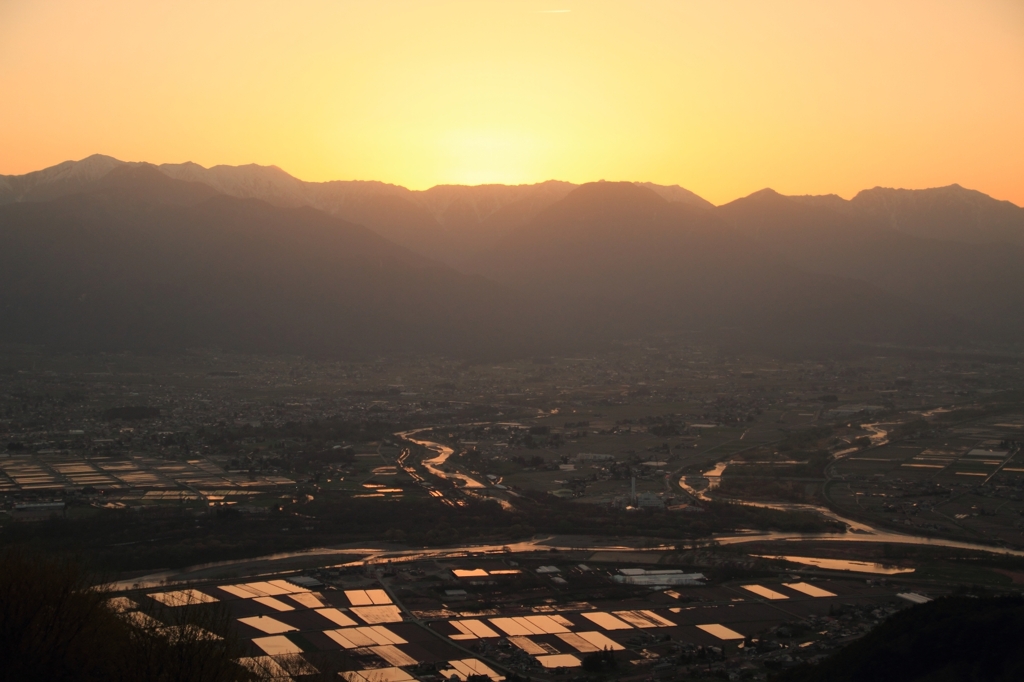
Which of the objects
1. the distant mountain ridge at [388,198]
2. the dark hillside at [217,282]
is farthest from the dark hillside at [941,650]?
the distant mountain ridge at [388,198]

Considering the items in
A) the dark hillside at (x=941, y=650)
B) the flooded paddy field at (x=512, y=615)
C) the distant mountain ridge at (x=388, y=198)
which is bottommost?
the flooded paddy field at (x=512, y=615)

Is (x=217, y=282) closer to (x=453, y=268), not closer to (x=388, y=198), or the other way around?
(x=453, y=268)

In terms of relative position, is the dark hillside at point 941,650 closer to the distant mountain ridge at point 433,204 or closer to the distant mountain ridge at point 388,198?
the distant mountain ridge at point 388,198

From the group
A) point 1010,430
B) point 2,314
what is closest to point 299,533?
point 1010,430

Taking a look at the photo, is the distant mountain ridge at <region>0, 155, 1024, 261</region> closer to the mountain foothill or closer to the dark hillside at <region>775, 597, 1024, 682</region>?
the mountain foothill

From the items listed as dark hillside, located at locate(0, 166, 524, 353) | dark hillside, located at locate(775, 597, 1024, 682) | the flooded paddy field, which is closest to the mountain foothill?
dark hillside, located at locate(0, 166, 524, 353)

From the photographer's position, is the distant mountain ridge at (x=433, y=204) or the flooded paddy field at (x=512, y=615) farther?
the distant mountain ridge at (x=433, y=204)

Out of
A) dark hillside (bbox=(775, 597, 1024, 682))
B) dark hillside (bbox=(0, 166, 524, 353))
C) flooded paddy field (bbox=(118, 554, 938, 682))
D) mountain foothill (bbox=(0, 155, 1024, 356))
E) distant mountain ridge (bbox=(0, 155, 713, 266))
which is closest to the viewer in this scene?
dark hillside (bbox=(775, 597, 1024, 682))

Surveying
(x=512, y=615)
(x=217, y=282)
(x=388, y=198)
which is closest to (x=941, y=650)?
(x=512, y=615)

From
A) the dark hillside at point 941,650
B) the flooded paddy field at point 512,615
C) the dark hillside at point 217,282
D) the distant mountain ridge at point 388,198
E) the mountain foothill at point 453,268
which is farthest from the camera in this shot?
the distant mountain ridge at point 388,198
